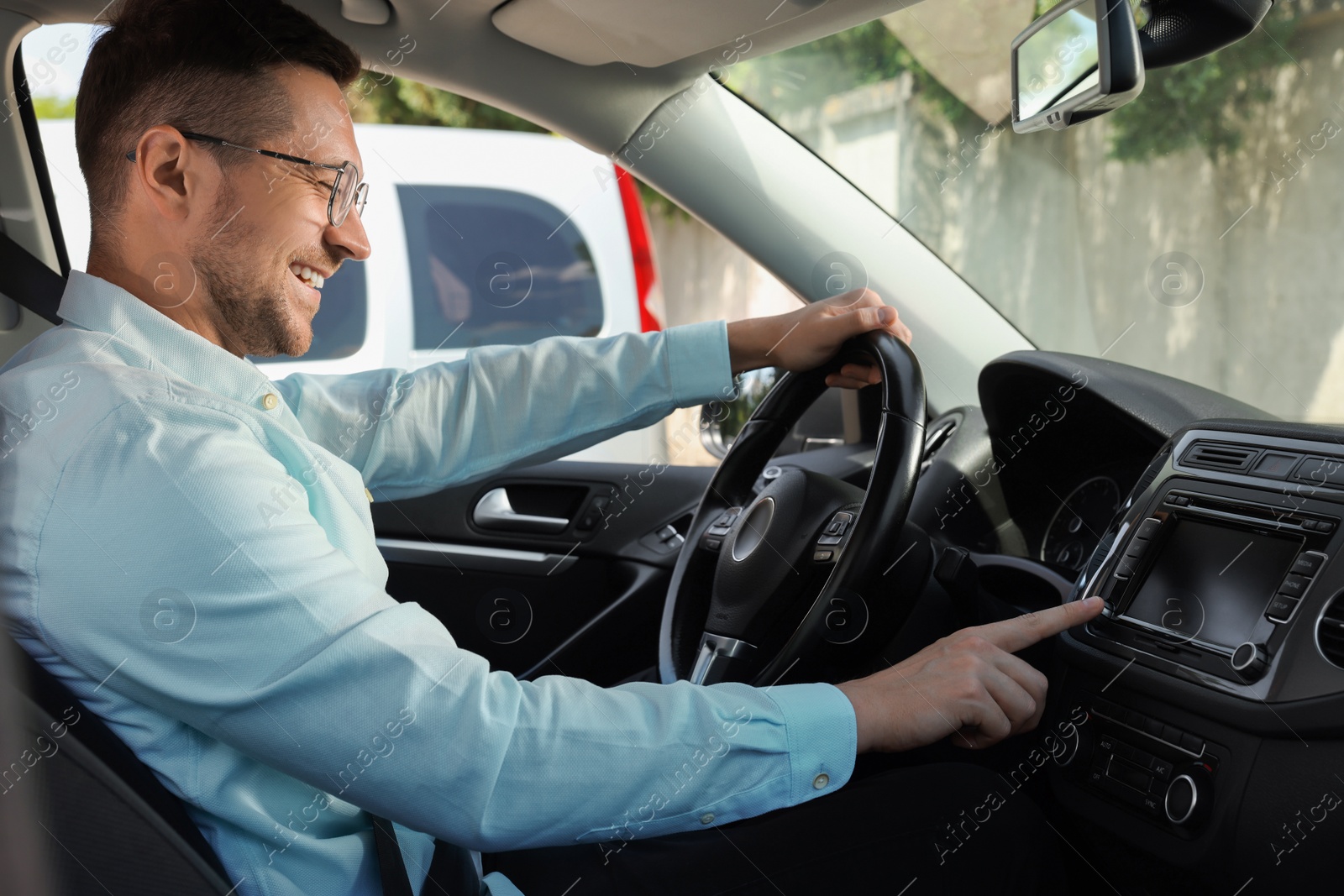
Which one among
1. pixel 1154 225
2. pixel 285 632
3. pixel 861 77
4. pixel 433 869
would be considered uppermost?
pixel 861 77

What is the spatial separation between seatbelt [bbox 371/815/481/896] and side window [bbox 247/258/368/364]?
2.28 m

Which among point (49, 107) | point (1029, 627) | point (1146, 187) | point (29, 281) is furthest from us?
point (1146, 187)

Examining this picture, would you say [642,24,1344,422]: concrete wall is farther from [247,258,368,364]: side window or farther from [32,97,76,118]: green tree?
[32,97,76,118]: green tree

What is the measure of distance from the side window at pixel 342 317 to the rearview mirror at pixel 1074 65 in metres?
2.13

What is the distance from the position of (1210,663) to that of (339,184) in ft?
3.41

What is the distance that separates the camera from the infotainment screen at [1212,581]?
106cm

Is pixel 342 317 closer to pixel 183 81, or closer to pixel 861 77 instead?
pixel 183 81

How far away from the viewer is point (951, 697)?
0.96 metres

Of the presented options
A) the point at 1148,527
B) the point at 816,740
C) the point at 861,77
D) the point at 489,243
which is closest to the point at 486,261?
the point at 489,243

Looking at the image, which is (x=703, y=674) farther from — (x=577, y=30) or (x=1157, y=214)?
(x=1157, y=214)

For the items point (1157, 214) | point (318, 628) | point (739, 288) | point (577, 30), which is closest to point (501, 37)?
point (577, 30)

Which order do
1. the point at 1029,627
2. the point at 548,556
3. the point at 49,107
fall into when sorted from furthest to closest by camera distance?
1. the point at 548,556
2. the point at 49,107
3. the point at 1029,627

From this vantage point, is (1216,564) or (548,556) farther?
(548,556)

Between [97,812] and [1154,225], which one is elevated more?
[1154,225]
